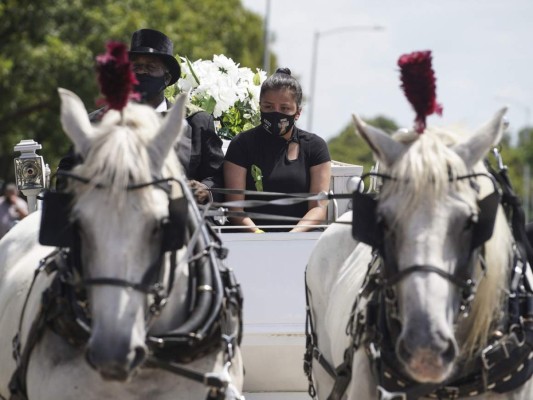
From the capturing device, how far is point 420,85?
524 cm

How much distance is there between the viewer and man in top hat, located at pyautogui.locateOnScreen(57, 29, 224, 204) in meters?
7.07

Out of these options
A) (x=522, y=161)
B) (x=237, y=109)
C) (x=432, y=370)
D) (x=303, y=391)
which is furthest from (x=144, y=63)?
(x=522, y=161)

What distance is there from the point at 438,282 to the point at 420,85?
963mm

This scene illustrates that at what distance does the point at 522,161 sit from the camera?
96000 millimetres

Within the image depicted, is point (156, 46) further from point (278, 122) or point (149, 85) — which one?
point (278, 122)

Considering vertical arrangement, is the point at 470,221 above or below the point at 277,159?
above

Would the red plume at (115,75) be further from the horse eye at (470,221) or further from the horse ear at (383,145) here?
the horse eye at (470,221)

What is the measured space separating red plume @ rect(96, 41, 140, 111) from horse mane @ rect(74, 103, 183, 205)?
0.32 feet

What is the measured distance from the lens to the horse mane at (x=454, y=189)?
4.89m

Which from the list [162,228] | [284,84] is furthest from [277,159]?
[162,228]

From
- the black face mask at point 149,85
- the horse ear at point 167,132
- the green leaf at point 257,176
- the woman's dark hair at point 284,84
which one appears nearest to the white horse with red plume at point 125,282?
the horse ear at point 167,132

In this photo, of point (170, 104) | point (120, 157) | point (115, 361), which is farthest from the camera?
point (170, 104)

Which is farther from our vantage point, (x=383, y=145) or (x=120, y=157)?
(x=383, y=145)

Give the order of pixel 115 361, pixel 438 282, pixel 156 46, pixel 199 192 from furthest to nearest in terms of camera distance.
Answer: pixel 156 46 → pixel 199 192 → pixel 438 282 → pixel 115 361
